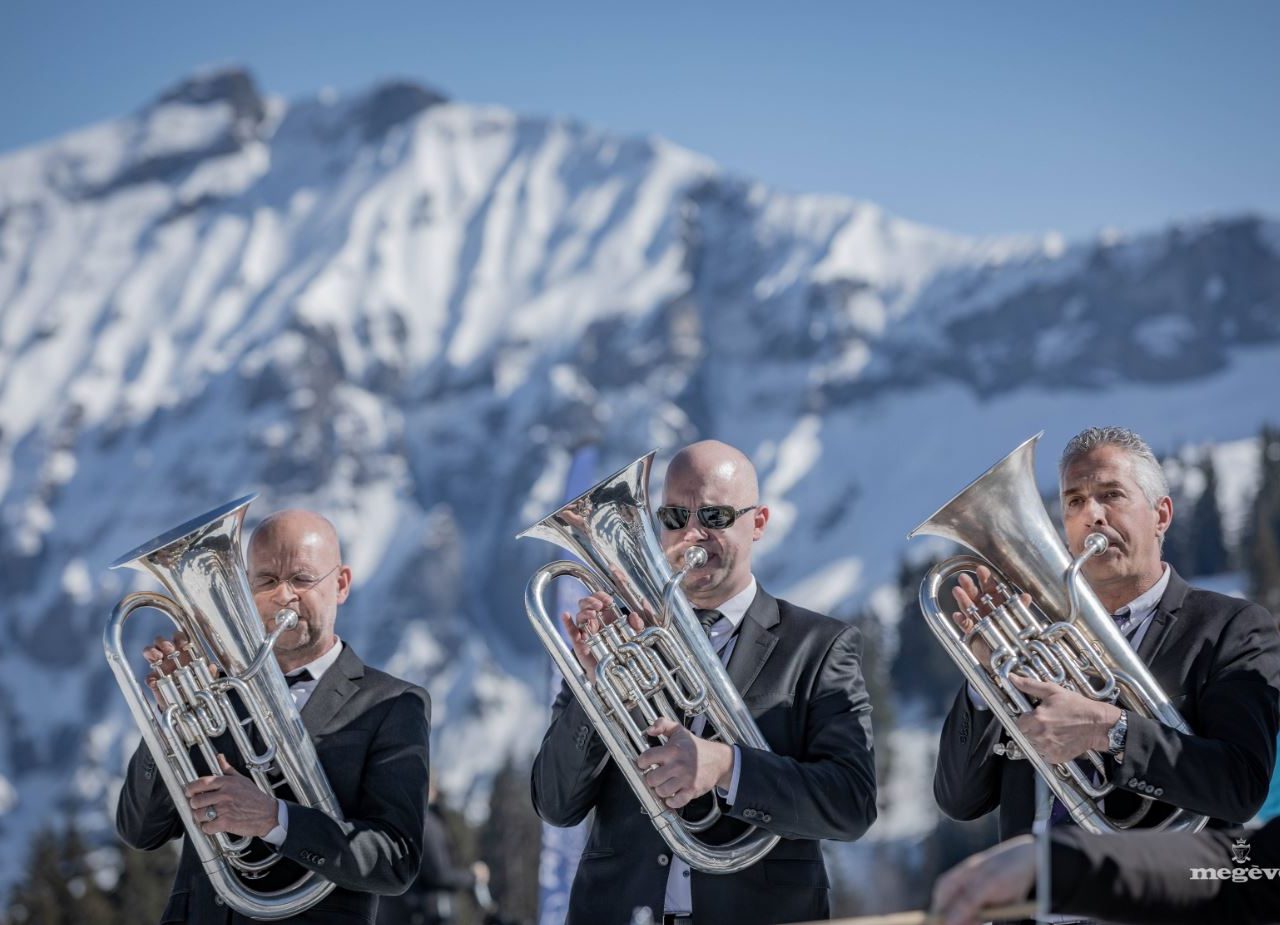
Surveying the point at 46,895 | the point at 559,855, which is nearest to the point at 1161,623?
the point at 559,855

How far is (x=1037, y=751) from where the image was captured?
18.1ft

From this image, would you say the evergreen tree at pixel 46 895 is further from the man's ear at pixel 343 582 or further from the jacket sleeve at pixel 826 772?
the jacket sleeve at pixel 826 772

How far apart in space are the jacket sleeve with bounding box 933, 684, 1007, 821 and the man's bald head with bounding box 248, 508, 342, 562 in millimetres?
2392

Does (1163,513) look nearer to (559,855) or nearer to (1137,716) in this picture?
(1137,716)

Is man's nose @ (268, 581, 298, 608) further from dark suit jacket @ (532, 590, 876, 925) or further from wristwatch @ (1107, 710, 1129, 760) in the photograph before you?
wristwatch @ (1107, 710, 1129, 760)

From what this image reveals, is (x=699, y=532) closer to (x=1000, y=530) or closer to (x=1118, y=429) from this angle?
(x=1000, y=530)

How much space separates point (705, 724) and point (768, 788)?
50 cm

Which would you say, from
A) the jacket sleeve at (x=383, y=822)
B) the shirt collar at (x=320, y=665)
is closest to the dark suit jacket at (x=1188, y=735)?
the jacket sleeve at (x=383, y=822)

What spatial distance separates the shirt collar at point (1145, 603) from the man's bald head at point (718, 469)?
143 centimetres

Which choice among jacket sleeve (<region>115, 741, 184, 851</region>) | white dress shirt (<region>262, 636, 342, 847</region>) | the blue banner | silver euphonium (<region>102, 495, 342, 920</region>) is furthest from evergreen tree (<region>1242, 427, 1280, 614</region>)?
silver euphonium (<region>102, 495, 342, 920</region>)

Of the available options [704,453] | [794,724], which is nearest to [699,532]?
[704,453]

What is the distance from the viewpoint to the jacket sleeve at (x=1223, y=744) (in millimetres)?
5297

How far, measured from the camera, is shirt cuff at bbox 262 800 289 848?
5.80 metres

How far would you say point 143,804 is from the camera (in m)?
6.29
